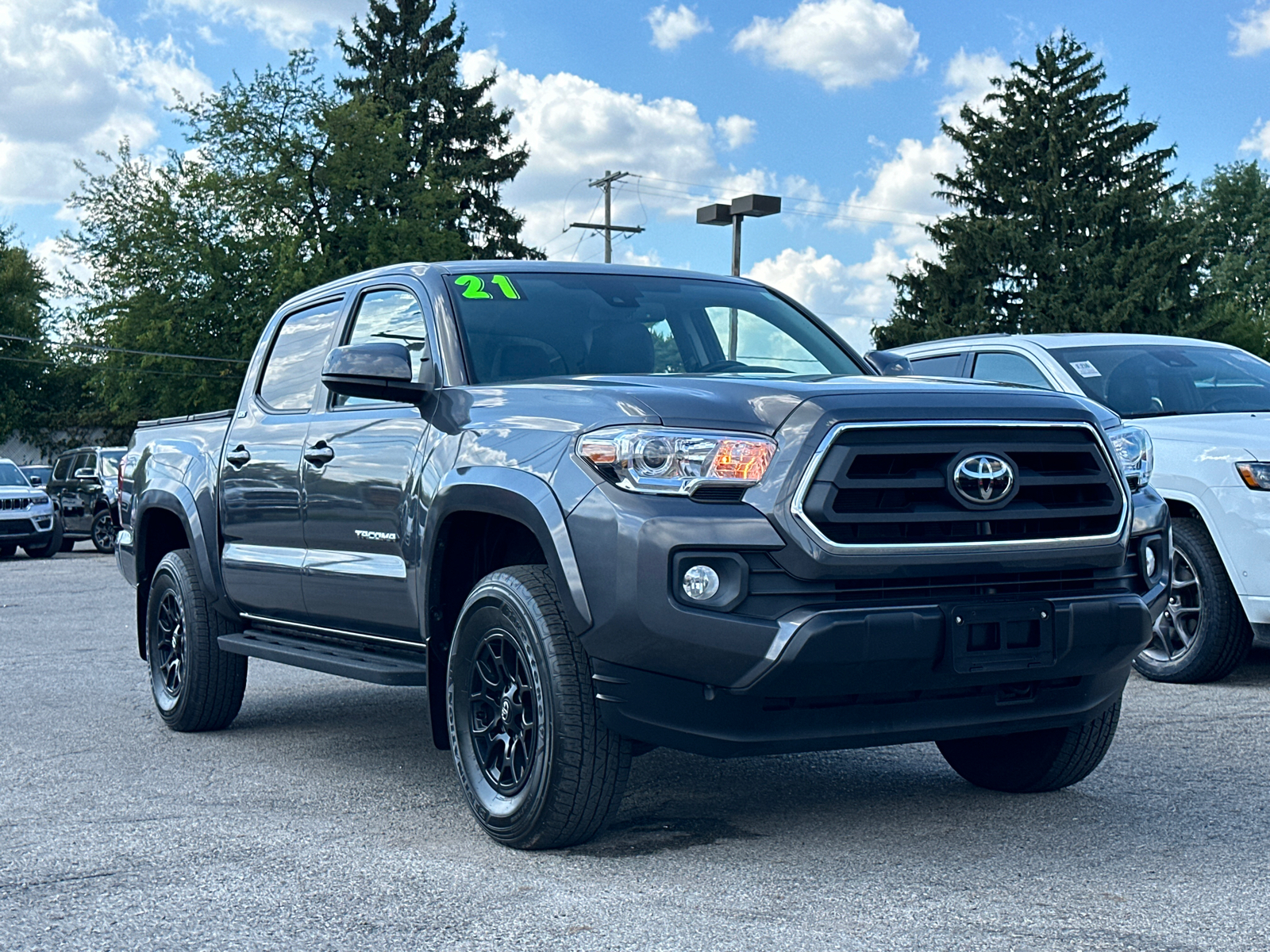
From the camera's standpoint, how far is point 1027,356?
863cm

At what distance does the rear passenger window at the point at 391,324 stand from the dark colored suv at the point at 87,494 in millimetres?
20338

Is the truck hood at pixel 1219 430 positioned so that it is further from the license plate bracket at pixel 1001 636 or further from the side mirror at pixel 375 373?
the side mirror at pixel 375 373

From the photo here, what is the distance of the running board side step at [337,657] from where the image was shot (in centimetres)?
512

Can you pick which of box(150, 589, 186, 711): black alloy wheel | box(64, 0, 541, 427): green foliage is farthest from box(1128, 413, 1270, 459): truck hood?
box(64, 0, 541, 427): green foliage

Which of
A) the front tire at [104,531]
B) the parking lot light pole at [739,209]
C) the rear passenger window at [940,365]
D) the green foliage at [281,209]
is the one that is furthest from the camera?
the green foliage at [281,209]

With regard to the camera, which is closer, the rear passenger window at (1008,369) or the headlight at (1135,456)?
the headlight at (1135,456)

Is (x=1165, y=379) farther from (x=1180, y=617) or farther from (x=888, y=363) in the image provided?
(x=888, y=363)

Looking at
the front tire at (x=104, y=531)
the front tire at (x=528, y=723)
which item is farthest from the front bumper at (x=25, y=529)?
the front tire at (x=528, y=723)

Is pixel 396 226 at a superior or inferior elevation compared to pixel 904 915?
superior

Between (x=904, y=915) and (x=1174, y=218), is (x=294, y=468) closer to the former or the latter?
(x=904, y=915)

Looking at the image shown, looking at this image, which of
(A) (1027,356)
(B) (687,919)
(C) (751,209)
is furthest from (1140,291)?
(B) (687,919)

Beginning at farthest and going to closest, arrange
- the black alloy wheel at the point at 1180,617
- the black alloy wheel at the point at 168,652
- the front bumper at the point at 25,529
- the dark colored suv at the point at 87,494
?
the dark colored suv at the point at 87,494
the front bumper at the point at 25,529
the black alloy wheel at the point at 1180,617
the black alloy wheel at the point at 168,652

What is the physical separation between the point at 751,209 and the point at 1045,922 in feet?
84.9

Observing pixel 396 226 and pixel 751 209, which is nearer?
pixel 751 209
